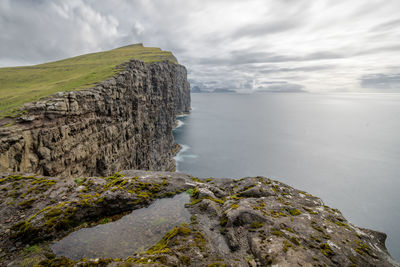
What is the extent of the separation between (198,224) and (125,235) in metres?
4.92

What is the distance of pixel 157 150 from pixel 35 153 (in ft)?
198

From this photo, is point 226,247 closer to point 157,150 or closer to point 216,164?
point 157,150

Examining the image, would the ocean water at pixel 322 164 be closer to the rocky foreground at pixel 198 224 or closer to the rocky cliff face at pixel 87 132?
the rocky cliff face at pixel 87 132

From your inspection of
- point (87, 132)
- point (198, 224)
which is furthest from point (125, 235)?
point (87, 132)

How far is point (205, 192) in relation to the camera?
1647 cm

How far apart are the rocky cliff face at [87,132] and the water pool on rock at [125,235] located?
1868 centimetres

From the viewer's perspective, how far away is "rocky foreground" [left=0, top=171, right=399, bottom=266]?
372 inches

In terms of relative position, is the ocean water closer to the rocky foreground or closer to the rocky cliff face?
the rocky cliff face

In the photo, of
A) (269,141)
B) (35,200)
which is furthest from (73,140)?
(269,141)

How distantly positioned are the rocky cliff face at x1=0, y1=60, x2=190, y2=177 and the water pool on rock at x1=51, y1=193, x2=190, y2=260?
61.3ft

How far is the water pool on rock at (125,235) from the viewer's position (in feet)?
34.1

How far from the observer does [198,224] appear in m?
12.6

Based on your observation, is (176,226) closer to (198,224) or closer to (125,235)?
(198,224)

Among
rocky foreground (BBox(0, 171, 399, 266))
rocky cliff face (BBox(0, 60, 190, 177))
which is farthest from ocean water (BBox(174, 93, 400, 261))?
rocky foreground (BBox(0, 171, 399, 266))
